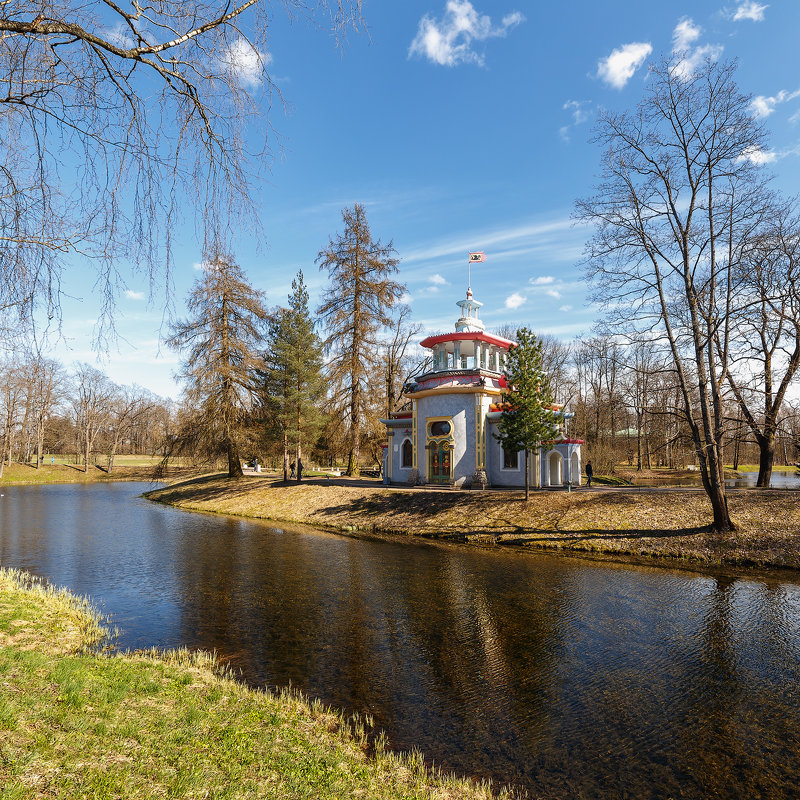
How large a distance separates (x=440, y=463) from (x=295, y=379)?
12231mm

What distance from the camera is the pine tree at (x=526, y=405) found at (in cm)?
1991

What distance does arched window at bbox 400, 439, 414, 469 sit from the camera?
91.5ft

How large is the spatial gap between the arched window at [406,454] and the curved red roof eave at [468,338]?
5975 mm

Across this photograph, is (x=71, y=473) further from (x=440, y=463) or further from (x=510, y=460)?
(x=510, y=460)

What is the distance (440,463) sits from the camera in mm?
25797

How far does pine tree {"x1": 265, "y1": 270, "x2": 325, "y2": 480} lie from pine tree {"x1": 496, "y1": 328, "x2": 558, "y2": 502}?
15.2 m

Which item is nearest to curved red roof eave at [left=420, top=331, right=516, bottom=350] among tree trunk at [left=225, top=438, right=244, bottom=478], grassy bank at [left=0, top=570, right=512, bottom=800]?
tree trunk at [left=225, top=438, right=244, bottom=478]

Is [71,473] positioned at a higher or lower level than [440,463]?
lower

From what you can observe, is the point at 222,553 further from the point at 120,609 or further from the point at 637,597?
the point at 637,597

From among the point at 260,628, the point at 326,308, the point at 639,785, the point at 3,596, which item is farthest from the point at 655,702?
the point at 326,308

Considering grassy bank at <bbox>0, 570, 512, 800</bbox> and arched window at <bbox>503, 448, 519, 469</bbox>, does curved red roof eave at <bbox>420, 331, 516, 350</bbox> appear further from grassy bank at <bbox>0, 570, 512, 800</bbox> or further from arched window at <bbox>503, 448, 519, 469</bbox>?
grassy bank at <bbox>0, 570, 512, 800</bbox>

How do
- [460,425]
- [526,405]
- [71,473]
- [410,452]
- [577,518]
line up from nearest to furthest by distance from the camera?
[577,518] < [526,405] < [460,425] < [410,452] < [71,473]

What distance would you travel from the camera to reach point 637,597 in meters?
10.7

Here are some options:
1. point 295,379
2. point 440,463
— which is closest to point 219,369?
point 295,379
